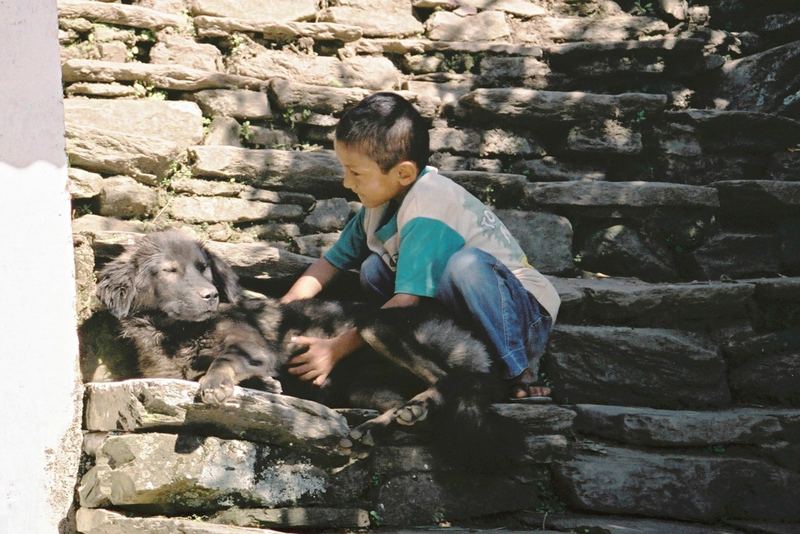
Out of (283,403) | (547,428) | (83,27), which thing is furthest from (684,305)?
(83,27)

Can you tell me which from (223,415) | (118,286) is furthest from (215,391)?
(118,286)

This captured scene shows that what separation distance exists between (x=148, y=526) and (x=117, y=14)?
3.32 metres

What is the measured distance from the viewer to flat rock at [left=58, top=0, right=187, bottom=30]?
214 inches

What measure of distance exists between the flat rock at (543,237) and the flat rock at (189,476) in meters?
2.36

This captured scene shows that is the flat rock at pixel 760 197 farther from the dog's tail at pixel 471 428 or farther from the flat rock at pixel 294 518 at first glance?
the flat rock at pixel 294 518

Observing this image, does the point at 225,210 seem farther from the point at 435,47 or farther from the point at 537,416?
the point at 537,416

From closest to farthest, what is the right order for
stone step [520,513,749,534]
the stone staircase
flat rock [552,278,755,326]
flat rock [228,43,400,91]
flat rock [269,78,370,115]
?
the stone staircase
stone step [520,513,749,534]
flat rock [552,278,755,326]
flat rock [269,78,370,115]
flat rock [228,43,400,91]

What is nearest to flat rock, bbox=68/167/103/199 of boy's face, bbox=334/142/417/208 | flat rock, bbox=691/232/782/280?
boy's face, bbox=334/142/417/208

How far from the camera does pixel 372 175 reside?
4.58 m

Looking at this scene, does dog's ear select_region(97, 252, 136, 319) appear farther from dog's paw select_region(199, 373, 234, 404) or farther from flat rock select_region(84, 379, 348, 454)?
dog's paw select_region(199, 373, 234, 404)

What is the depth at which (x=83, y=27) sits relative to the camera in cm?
548

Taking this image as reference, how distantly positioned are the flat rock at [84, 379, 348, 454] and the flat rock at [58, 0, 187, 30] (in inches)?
104

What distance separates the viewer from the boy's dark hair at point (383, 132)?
453cm

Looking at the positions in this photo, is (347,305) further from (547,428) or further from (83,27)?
(83,27)
